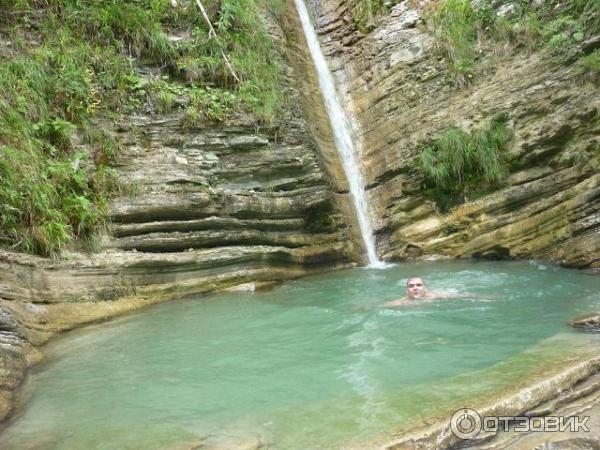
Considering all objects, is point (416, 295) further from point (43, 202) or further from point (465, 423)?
point (43, 202)

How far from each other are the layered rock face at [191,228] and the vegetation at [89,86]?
0.29m

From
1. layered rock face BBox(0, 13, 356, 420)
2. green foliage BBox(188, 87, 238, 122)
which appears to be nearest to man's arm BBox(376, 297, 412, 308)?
layered rock face BBox(0, 13, 356, 420)

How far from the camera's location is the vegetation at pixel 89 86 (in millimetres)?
6363

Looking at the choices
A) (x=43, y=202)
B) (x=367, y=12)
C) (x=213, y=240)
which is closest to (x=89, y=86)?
(x=43, y=202)

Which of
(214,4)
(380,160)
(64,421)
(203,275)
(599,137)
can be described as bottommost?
(64,421)

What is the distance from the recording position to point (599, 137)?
25.6ft

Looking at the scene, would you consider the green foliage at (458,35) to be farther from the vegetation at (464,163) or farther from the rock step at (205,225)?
the rock step at (205,225)

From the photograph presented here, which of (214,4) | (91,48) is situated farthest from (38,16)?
(214,4)

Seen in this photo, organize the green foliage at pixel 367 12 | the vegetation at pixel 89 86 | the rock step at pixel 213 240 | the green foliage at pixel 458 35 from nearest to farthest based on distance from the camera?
the vegetation at pixel 89 86 < the rock step at pixel 213 240 < the green foliage at pixel 458 35 < the green foliage at pixel 367 12

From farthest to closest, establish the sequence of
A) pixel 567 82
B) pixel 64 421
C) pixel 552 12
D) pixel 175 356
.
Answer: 1. pixel 552 12
2. pixel 567 82
3. pixel 175 356
4. pixel 64 421

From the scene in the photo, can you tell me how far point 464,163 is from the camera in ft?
30.6

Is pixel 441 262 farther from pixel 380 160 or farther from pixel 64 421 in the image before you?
pixel 64 421

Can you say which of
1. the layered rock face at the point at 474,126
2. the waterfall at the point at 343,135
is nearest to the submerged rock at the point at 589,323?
the layered rock face at the point at 474,126

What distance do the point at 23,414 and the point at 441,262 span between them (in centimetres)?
691
